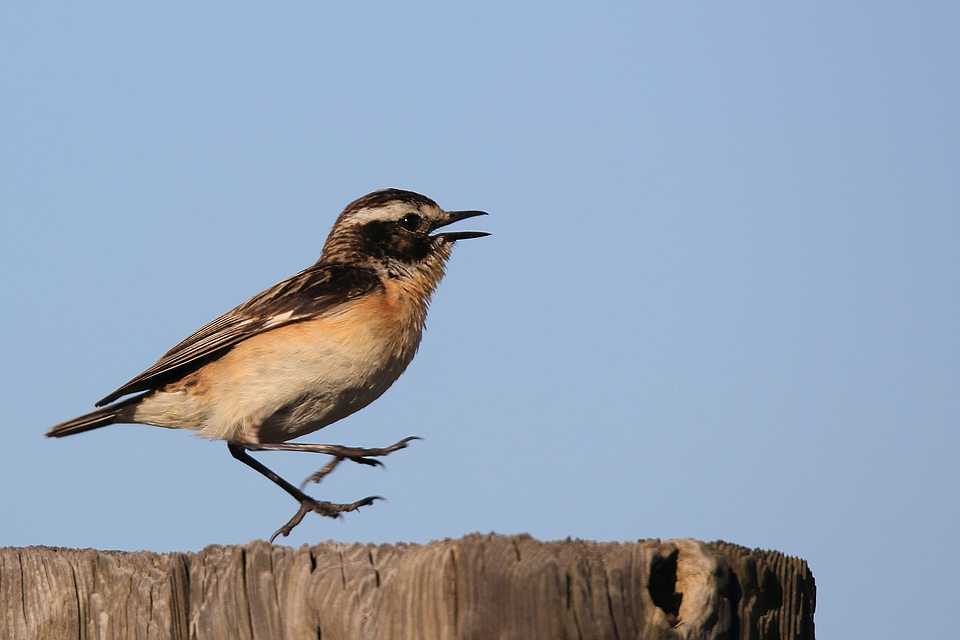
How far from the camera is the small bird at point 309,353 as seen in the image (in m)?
8.00

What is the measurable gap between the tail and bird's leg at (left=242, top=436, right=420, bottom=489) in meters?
1.20

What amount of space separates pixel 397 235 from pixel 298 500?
8.07 feet

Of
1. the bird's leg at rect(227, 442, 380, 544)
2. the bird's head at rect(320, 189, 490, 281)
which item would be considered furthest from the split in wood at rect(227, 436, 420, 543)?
the bird's head at rect(320, 189, 490, 281)

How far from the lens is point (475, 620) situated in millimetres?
3625

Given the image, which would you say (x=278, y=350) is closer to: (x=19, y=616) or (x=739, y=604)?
(x=19, y=616)

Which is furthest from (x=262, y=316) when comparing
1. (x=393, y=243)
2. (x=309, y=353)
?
(x=393, y=243)

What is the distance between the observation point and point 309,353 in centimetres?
802

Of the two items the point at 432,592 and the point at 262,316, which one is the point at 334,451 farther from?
the point at 432,592

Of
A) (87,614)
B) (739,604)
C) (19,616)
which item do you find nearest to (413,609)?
(739,604)

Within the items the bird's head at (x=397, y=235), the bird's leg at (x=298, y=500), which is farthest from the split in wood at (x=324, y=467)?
the bird's head at (x=397, y=235)

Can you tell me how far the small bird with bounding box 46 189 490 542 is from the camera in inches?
315

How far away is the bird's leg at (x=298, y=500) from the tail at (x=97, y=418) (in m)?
0.87

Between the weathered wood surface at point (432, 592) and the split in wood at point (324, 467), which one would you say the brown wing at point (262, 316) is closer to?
the split in wood at point (324, 467)

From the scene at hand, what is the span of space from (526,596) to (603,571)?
29 cm
